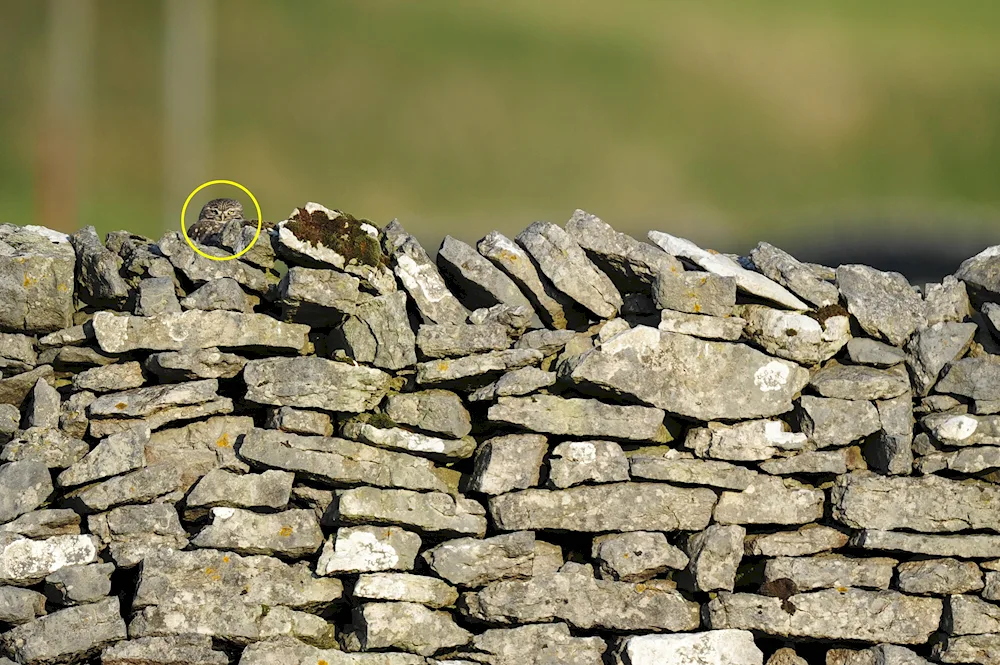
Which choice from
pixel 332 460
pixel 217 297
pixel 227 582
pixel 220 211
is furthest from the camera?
pixel 220 211

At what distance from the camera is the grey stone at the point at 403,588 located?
A: 6008 mm

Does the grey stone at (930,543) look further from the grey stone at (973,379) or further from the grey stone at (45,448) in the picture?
the grey stone at (45,448)

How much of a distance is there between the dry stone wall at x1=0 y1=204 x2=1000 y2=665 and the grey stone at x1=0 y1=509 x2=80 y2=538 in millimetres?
16

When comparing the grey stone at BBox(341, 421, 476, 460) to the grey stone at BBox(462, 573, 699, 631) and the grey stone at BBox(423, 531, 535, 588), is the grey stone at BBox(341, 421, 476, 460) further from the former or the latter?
the grey stone at BBox(462, 573, 699, 631)

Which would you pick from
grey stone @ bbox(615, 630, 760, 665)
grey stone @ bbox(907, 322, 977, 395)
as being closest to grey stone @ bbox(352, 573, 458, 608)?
grey stone @ bbox(615, 630, 760, 665)

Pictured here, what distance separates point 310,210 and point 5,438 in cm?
240

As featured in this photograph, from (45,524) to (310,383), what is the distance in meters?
1.79

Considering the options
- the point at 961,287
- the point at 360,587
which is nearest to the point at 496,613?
the point at 360,587

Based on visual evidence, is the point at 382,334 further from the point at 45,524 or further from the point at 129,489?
the point at 45,524

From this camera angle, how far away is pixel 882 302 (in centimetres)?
651

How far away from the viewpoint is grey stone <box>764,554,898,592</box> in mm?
6176

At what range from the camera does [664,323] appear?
6.29 metres

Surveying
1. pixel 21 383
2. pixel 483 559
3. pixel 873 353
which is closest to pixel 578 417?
pixel 483 559

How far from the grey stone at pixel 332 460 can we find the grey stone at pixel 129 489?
0.48 metres
